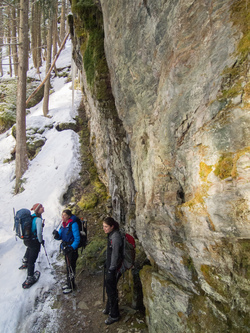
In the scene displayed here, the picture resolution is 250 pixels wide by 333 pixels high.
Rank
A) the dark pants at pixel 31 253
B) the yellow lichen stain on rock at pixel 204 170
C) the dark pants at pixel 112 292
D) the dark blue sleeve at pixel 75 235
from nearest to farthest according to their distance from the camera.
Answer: the yellow lichen stain on rock at pixel 204 170
the dark pants at pixel 112 292
the dark blue sleeve at pixel 75 235
the dark pants at pixel 31 253

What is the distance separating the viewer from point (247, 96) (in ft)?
8.35

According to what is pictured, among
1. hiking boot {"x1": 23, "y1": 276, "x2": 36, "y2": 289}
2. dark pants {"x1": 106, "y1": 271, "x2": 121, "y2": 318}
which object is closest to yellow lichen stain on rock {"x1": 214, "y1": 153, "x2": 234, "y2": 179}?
dark pants {"x1": 106, "y1": 271, "x2": 121, "y2": 318}

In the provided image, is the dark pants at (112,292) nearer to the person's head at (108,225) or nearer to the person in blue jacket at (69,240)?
the person's head at (108,225)


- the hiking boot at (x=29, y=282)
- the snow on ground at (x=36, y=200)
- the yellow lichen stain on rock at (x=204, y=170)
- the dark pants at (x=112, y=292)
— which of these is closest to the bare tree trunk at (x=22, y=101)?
the snow on ground at (x=36, y=200)

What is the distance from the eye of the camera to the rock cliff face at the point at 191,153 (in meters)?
2.71

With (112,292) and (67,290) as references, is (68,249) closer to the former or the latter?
(67,290)

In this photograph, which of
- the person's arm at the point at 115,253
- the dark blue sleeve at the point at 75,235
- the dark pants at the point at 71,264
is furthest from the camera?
the dark pants at the point at 71,264

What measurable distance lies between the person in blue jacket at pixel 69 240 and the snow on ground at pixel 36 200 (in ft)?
2.45

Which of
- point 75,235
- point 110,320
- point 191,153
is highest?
point 191,153

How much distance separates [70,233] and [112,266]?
5.54 feet

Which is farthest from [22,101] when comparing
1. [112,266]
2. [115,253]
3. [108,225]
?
[112,266]

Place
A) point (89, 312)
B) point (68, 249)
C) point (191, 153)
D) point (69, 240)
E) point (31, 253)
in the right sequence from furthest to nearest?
1. point (31, 253)
2. point (69, 240)
3. point (68, 249)
4. point (89, 312)
5. point (191, 153)

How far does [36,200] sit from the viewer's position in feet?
33.0

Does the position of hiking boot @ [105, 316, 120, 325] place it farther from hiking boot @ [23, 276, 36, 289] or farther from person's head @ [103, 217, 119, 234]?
hiking boot @ [23, 276, 36, 289]
